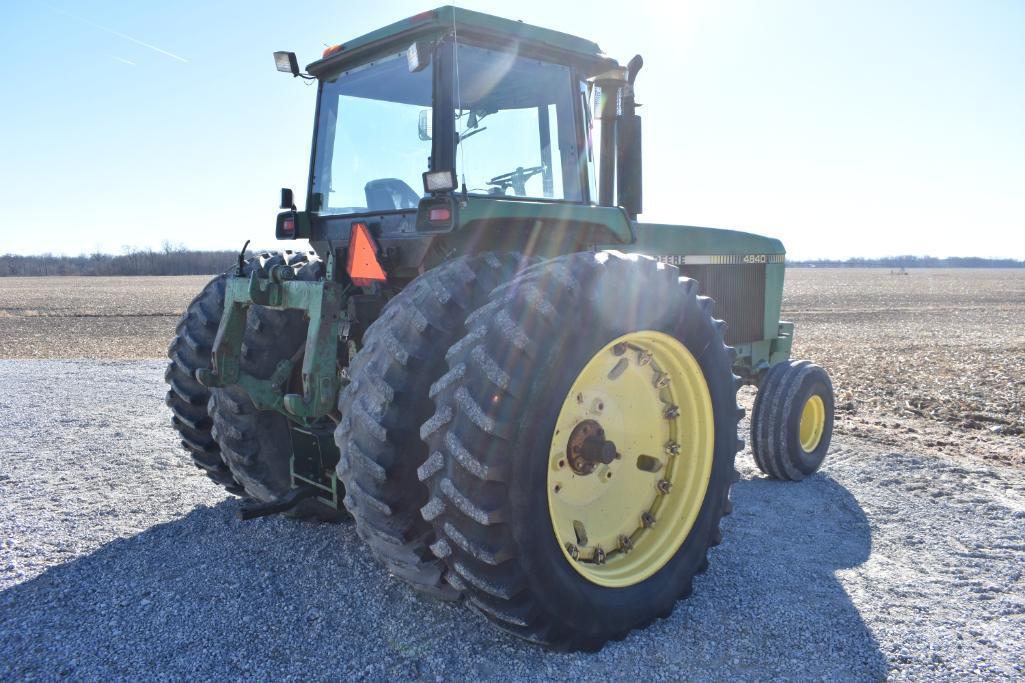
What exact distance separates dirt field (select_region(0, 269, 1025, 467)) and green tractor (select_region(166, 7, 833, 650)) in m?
3.75

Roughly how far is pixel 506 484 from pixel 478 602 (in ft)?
1.47

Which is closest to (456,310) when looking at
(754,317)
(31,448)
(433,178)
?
(433,178)

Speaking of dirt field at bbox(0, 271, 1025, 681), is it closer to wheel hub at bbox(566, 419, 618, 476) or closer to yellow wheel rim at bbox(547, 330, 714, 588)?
yellow wheel rim at bbox(547, 330, 714, 588)

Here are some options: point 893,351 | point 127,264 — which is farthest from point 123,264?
point 893,351

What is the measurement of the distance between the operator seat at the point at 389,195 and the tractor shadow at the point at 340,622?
5.83 ft

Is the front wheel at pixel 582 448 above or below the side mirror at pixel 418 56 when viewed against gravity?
below

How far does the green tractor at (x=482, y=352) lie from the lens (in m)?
2.53

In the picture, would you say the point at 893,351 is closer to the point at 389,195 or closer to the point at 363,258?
the point at 389,195

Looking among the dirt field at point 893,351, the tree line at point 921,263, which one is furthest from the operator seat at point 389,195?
the tree line at point 921,263

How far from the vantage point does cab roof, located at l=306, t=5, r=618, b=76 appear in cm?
317

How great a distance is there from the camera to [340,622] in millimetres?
3098

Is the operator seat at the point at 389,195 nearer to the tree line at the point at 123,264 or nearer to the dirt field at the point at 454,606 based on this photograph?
the dirt field at the point at 454,606

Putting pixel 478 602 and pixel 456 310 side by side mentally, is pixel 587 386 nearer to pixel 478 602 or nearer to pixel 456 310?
pixel 456 310

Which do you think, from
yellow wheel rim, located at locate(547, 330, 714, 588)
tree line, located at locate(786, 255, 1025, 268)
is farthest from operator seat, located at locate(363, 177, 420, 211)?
tree line, located at locate(786, 255, 1025, 268)
